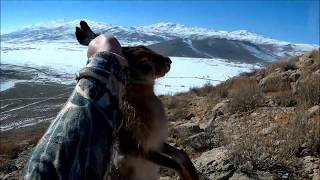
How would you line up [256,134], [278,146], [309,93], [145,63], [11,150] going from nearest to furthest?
[145,63] < [278,146] < [256,134] < [309,93] < [11,150]

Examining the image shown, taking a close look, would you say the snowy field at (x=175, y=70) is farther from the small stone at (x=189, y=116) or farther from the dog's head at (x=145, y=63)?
the dog's head at (x=145, y=63)

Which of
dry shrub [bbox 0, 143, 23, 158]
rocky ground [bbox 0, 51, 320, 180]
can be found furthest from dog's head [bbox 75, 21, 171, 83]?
dry shrub [bbox 0, 143, 23, 158]

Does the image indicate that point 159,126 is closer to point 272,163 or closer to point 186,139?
point 272,163

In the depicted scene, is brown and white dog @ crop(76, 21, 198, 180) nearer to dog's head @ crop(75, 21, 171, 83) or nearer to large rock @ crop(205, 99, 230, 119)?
dog's head @ crop(75, 21, 171, 83)

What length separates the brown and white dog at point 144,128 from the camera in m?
1.91

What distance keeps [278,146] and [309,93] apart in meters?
3.12

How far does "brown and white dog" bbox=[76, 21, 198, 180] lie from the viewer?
6.27ft

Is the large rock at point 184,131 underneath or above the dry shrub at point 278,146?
underneath

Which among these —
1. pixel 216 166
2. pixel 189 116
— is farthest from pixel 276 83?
pixel 216 166

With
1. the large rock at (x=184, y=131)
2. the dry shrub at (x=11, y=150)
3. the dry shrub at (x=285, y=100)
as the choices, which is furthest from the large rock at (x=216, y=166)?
the dry shrub at (x=11, y=150)

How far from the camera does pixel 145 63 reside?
1.95m

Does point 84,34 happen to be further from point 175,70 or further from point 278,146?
point 175,70

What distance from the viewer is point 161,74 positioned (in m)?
2.10

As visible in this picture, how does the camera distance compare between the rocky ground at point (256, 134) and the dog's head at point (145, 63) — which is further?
the rocky ground at point (256, 134)
